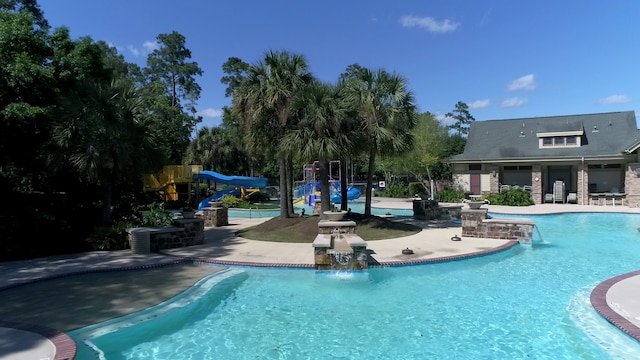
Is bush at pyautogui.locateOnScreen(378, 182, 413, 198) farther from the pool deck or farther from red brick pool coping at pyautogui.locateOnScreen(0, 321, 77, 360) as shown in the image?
red brick pool coping at pyautogui.locateOnScreen(0, 321, 77, 360)

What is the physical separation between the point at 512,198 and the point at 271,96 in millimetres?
19083

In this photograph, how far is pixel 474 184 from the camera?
3147 centimetres

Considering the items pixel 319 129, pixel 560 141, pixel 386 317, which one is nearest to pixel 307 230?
pixel 319 129

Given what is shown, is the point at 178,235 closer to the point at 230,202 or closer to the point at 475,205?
the point at 475,205

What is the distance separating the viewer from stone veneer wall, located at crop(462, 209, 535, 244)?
13.9 m

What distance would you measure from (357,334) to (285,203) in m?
10.9

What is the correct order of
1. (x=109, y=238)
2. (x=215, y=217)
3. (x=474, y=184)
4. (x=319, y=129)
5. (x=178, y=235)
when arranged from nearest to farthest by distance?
1. (x=109, y=238)
2. (x=178, y=235)
3. (x=319, y=129)
4. (x=215, y=217)
5. (x=474, y=184)

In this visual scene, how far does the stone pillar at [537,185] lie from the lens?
28.3 meters

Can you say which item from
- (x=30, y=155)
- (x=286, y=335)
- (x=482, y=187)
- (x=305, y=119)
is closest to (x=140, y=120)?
(x=30, y=155)

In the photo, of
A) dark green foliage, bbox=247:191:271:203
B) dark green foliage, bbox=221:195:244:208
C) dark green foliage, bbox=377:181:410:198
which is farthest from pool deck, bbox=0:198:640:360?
dark green foliage, bbox=377:181:410:198

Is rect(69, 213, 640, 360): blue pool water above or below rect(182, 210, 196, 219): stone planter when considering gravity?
below

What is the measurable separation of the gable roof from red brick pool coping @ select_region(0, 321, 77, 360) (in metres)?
29.3

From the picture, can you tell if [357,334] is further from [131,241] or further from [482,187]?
[482,187]

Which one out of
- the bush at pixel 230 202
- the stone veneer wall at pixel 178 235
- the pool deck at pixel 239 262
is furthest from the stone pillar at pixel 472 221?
A: the bush at pixel 230 202
